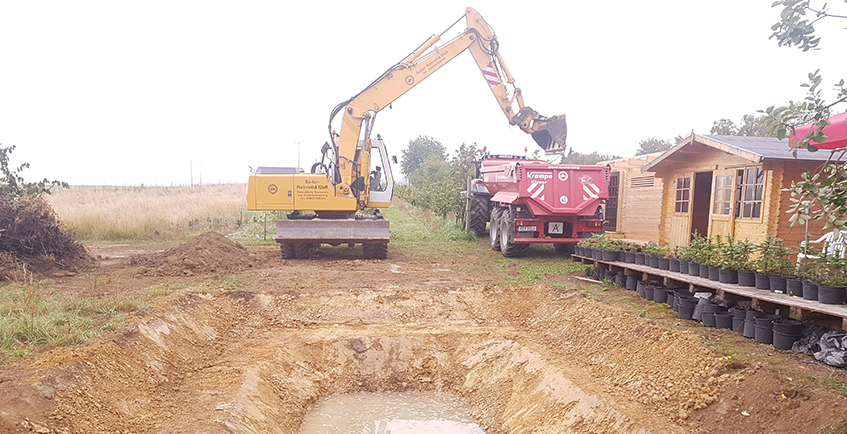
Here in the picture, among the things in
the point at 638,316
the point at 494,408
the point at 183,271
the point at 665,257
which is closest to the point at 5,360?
the point at 494,408

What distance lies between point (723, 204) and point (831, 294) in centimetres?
611

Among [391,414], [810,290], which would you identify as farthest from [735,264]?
[391,414]

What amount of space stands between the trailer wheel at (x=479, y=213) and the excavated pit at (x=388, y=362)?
7378 mm

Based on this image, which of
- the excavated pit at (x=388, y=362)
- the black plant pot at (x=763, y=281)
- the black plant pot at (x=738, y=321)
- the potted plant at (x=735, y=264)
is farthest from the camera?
the potted plant at (x=735, y=264)

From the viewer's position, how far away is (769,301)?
15.8 ft

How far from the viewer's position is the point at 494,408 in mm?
5547

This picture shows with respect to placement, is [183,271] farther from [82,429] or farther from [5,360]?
[82,429]

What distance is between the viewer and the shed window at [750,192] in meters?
9.07

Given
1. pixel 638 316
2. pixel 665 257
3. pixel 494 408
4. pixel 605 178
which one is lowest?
pixel 494 408

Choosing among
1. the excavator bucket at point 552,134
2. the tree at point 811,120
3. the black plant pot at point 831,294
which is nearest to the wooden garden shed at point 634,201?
the excavator bucket at point 552,134

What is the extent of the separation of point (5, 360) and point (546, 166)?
9730mm

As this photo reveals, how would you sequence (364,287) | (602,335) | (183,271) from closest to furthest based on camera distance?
(602,335) → (364,287) → (183,271)

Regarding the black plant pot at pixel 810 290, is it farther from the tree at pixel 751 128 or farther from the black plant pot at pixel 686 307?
the tree at pixel 751 128

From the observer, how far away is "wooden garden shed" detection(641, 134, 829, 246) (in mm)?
8672
